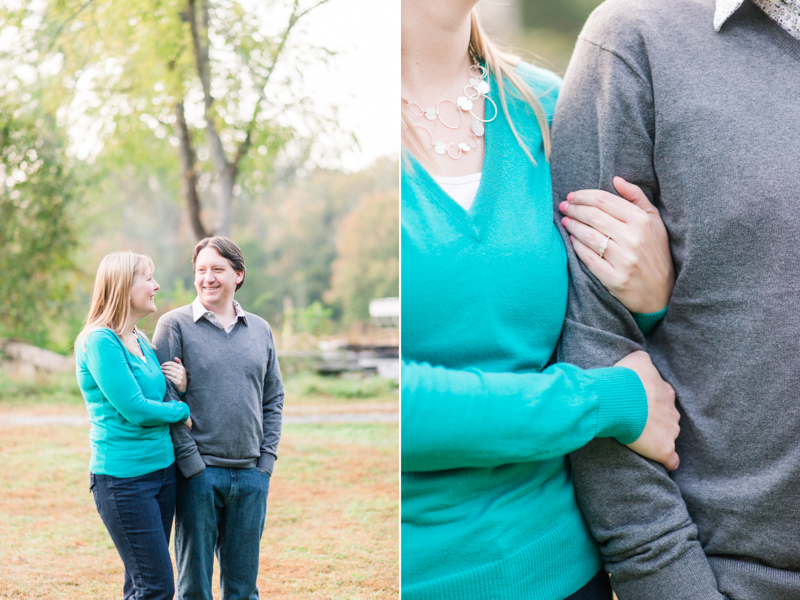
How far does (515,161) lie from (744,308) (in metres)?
0.46

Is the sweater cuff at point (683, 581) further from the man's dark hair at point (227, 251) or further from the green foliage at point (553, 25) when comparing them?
the green foliage at point (553, 25)

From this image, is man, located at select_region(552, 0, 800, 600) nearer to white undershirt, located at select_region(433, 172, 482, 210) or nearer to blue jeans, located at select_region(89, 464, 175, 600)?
white undershirt, located at select_region(433, 172, 482, 210)

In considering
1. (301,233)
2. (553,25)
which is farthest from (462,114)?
(553,25)

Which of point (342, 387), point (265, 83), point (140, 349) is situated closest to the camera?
point (140, 349)

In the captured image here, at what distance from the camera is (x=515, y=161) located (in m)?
0.97

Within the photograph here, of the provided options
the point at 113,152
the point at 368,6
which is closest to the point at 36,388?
the point at 113,152

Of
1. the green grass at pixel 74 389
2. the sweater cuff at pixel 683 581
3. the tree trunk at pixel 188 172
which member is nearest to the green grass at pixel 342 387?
the green grass at pixel 74 389

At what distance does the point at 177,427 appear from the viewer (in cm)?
102

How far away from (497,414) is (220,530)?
64cm

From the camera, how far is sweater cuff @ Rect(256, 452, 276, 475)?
43.6 inches

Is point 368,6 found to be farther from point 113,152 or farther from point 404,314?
point 404,314

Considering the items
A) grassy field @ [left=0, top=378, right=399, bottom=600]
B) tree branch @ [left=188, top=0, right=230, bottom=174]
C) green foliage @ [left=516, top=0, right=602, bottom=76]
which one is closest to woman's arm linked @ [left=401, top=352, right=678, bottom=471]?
grassy field @ [left=0, top=378, right=399, bottom=600]

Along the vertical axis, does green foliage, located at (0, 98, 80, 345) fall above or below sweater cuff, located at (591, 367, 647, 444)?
above

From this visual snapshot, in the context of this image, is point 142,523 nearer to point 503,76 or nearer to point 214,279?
point 214,279
